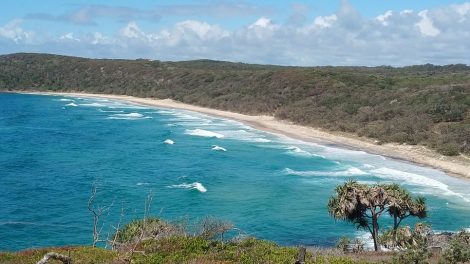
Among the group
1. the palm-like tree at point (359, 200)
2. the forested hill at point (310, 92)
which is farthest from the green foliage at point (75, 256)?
the forested hill at point (310, 92)

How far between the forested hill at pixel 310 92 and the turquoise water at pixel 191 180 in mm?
10510

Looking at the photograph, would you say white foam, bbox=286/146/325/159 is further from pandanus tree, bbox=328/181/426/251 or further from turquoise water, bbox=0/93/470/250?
pandanus tree, bbox=328/181/426/251

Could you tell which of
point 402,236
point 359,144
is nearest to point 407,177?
point 359,144

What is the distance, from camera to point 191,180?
4791 cm

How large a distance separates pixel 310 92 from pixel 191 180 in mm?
58416

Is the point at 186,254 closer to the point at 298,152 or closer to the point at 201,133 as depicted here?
the point at 298,152

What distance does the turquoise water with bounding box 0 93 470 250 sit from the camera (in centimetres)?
3506

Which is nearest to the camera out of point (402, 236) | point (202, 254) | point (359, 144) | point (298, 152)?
point (202, 254)

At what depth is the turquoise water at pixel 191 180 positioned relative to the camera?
35.1 m

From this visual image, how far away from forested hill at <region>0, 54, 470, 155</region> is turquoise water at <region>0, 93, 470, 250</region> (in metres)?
10.5

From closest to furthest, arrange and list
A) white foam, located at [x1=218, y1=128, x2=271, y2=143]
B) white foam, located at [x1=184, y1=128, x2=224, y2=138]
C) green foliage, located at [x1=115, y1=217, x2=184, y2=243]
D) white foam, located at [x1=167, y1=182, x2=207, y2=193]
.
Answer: green foliage, located at [x1=115, y1=217, x2=184, y2=243] < white foam, located at [x1=167, y1=182, x2=207, y2=193] < white foam, located at [x1=218, y1=128, x2=271, y2=143] < white foam, located at [x1=184, y1=128, x2=224, y2=138]

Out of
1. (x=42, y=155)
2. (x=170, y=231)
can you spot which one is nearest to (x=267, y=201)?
(x=170, y=231)

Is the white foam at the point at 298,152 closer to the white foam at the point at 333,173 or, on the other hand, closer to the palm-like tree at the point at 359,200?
the white foam at the point at 333,173

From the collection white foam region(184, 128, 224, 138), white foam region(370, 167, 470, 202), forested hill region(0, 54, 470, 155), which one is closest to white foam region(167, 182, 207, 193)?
white foam region(370, 167, 470, 202)
